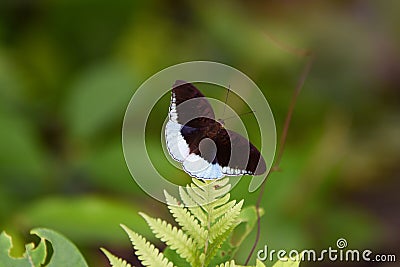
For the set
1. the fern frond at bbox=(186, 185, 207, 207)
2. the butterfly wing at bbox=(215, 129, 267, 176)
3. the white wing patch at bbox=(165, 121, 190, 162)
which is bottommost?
the fern frond at bbox=(186, 185, 207, 207)

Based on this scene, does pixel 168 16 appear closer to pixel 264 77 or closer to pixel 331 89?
pixel 264 77

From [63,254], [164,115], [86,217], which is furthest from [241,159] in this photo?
[164,115]

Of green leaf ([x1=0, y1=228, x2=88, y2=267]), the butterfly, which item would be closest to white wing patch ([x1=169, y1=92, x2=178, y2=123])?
the butterfly

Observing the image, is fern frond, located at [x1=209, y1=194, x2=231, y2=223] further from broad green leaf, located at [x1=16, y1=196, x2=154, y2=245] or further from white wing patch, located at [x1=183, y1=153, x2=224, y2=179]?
broad green leaf, located at [x1=16, y1=196, x2=154, y2=245]

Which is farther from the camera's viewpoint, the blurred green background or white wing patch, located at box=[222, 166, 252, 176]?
the blurred green background

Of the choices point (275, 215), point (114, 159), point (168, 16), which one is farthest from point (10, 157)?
point (168, 16)

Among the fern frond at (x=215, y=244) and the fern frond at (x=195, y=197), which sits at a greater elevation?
the fern frond at (x=195, y=197)

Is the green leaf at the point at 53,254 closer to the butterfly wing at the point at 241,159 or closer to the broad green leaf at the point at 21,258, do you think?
the broad green leaf at the point at 21,258

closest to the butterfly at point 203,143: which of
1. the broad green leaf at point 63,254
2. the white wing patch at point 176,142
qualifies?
the white wing patch at point 176,142
